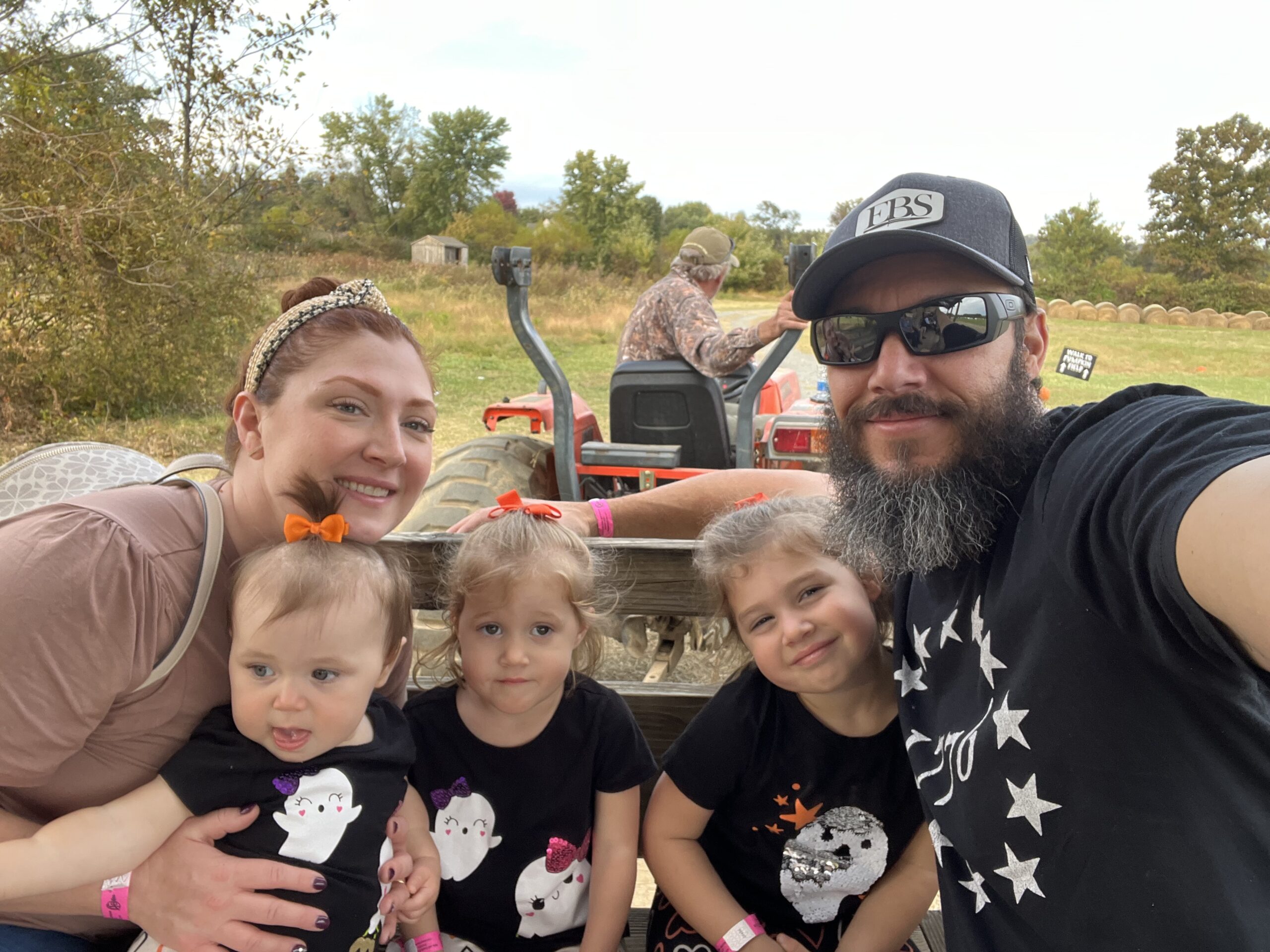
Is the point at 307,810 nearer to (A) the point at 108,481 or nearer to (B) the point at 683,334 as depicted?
(A) the point at 108,481

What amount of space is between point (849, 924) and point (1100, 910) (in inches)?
25.5

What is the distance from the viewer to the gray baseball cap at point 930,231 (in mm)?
1497

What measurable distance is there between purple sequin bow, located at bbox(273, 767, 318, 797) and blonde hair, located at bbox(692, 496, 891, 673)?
0.80 m

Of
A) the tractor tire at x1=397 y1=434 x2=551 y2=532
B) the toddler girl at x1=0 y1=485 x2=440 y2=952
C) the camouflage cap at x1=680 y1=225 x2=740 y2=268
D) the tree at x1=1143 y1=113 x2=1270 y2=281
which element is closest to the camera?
the toddler girl at x1=0 y1=485 x2=440 y2=952

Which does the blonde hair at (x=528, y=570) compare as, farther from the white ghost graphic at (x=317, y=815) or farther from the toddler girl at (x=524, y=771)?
the white ghost graphic at (x=317, y=815)

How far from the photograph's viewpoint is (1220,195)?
19422 mm

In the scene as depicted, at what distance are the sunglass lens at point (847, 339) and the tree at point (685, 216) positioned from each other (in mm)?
50008

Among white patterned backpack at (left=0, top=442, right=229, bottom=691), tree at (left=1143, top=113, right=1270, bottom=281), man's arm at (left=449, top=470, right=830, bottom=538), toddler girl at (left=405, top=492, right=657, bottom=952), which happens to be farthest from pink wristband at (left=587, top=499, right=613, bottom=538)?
tree at (left=1143, top=113, right=1270, bottom=281)

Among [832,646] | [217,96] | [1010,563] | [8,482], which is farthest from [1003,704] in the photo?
[217,96]

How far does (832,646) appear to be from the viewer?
62.9 inches

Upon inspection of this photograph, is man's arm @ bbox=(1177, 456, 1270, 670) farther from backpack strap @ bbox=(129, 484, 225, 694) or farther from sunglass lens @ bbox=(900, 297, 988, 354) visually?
backpack strap @ bbox=(129, 484, 225, 694)

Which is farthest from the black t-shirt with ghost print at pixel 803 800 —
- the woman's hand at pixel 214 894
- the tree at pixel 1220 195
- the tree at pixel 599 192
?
the tree at pixel 599 192

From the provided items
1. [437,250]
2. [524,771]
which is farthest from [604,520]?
[437,250]

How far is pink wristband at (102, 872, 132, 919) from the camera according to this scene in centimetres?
142
